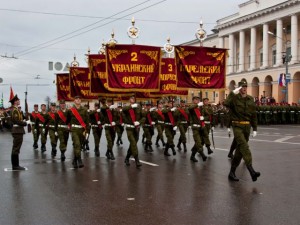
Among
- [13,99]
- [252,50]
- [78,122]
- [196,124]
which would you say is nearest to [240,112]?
[196,124]

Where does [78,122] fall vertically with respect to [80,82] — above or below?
below

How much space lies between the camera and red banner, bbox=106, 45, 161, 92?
46.1ft

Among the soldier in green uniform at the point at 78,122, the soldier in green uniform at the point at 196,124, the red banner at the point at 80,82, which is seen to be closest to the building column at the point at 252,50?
the red banner at the point at 80,82

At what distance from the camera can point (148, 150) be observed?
51.6 ft

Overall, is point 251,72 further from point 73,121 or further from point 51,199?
point 51,199

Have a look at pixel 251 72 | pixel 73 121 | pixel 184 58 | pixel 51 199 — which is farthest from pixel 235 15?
pixel 51 199

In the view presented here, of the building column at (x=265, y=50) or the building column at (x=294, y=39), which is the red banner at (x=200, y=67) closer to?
the building column at (x=294, y=39)

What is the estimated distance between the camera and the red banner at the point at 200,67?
14.6m

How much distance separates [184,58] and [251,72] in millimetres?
51034

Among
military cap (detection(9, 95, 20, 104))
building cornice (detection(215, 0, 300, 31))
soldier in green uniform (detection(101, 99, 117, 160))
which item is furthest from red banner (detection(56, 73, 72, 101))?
building cornice (detection(215, 0, 300, 31))

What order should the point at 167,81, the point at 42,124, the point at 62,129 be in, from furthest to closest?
the point at 167,81 → the point at 42,124 → the point at 62,129

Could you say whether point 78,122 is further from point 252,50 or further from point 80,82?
point 252,50

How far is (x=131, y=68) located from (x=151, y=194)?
728cm

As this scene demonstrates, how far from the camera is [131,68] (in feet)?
46.7
